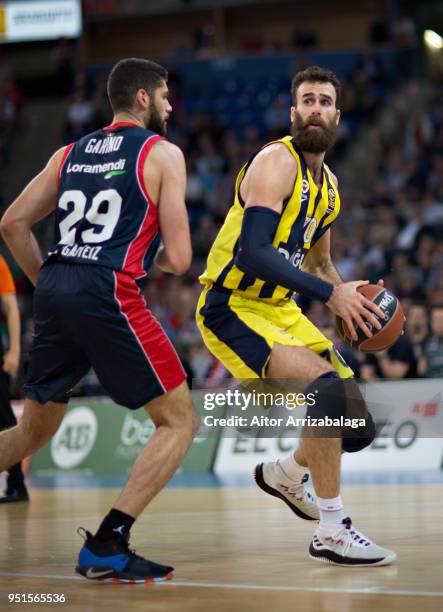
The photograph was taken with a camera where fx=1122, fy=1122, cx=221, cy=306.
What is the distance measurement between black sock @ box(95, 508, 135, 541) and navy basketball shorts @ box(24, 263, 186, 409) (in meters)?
0.47

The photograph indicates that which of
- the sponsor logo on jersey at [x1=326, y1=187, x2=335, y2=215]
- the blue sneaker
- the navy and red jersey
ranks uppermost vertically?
the sponsor logo on jersey at [x1=326, y1=187, x2=335, y2=215]

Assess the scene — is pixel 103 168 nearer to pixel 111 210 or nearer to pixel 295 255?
pixel 111 210

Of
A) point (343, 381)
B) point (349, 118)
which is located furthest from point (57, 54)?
point (343, 381)

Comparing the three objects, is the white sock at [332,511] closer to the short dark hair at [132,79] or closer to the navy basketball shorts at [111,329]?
the navy basketball shorts at [111,329]

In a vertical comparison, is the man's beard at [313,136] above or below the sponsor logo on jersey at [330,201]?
above

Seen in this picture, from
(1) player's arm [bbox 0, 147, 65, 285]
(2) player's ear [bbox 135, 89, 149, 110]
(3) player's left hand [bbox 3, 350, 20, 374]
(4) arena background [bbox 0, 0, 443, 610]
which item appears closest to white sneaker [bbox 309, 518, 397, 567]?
(1) player's arm [bbox 0, 147, 65, 285]

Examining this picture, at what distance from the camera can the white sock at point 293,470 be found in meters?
6.07

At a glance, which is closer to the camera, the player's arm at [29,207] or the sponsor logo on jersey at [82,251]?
the sponsor logo on jersey at [82,251]

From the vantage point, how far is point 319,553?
522 cm

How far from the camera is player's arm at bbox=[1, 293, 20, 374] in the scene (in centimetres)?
870

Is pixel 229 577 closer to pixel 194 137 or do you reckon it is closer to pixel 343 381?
pixel 343 381

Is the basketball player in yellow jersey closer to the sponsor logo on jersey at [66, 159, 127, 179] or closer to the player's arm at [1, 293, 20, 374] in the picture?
the sponsor logo on jersey at [66, 159, 127, 179]
